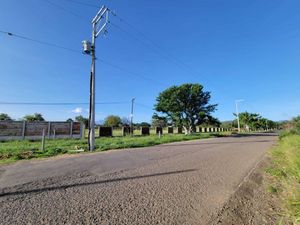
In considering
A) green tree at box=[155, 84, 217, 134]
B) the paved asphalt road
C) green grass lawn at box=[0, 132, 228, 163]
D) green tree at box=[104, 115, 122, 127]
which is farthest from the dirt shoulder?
green tree at box=[104, 115, 122, 127]

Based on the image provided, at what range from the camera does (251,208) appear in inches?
136

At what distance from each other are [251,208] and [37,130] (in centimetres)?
2511

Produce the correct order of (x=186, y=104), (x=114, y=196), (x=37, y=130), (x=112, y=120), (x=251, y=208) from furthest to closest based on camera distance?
(x=112, y=120)
(x=186, y=104)
(x=37, y=130)
(x=114, y=196)
(x=251, y=208)

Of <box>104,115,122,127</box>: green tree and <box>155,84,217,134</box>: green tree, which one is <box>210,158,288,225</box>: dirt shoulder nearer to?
<box>155,84,217,134</box>: green tree

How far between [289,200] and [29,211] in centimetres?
442

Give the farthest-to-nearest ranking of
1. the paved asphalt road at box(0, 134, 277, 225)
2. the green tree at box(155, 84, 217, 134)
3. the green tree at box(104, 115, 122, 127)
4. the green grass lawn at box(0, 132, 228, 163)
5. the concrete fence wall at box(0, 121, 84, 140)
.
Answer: the green tree at box(104, 115, 122, 127)
the green tree at box(155, 84, 217, 134)
the concrete fence wall at box(0, 121, 84, 140)
the green grass lawn at box(0, 132, 228, 163)
the paved asphalt road at box(0, 134, 277, 225)

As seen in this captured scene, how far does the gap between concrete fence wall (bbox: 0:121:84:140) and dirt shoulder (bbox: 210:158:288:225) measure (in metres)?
21.4

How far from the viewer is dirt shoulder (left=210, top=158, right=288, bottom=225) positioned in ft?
9.80

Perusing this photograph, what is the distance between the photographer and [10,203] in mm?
3430

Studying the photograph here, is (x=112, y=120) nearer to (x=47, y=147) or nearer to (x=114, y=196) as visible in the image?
(x=47, y=147)

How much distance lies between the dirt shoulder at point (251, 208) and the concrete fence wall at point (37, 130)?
2138cm

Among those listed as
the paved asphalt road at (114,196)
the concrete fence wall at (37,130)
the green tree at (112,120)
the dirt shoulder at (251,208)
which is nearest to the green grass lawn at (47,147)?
the paved asphalt road at (114,196)

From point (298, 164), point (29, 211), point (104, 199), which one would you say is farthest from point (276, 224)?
point (29, 211)

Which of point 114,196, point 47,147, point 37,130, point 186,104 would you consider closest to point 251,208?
point 114,196
